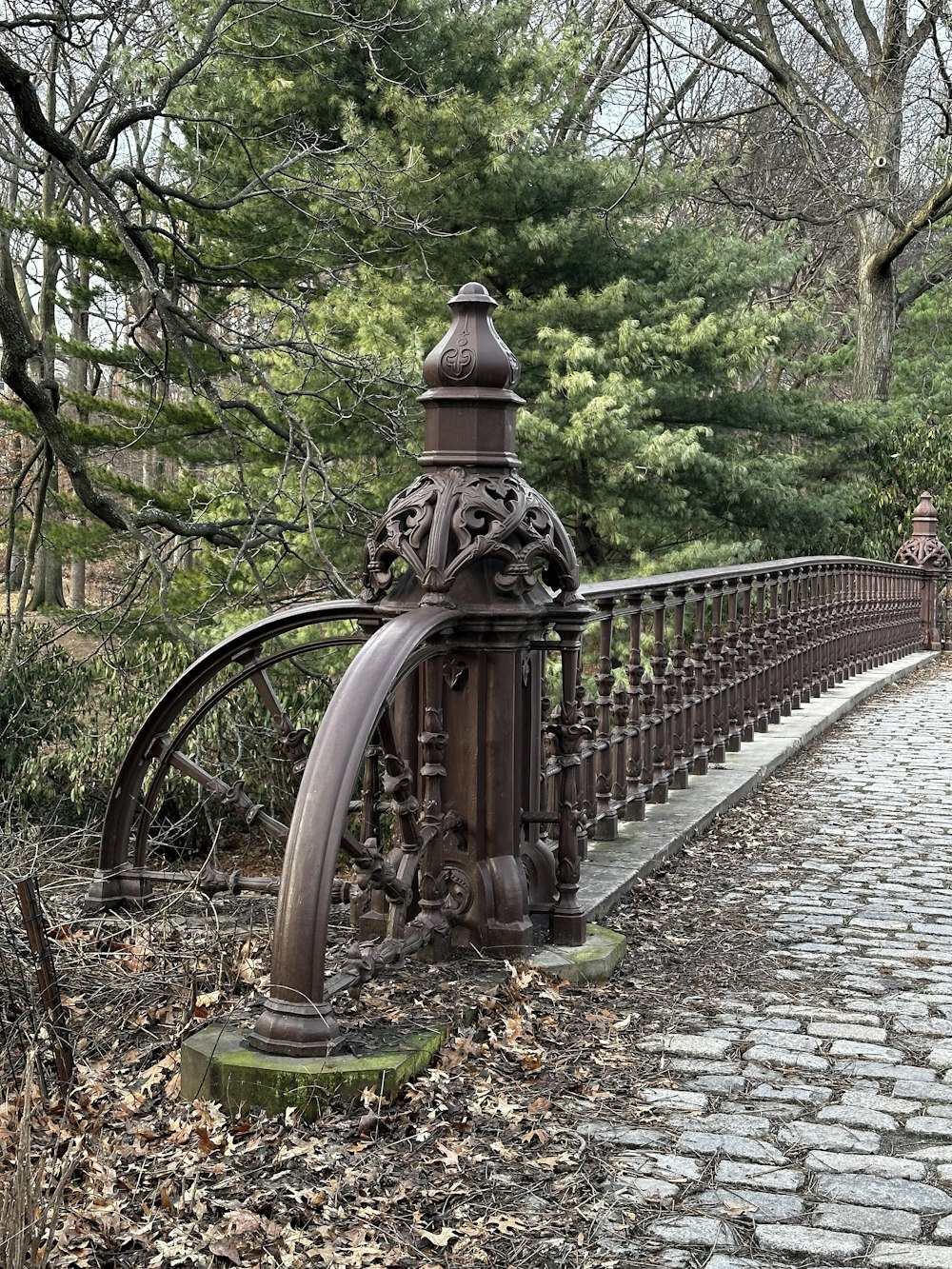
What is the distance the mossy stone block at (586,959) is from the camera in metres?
4.41

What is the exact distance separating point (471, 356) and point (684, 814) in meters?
3.38

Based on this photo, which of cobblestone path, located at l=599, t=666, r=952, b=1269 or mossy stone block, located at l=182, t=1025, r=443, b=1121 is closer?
cobblestone path, located at l=599, t=666, r=952, b=1269

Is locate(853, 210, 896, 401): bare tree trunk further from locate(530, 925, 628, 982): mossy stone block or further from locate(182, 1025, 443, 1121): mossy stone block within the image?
locate(182, 1025, 443, 1121): mossy stone block

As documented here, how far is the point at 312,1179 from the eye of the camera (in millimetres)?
2936

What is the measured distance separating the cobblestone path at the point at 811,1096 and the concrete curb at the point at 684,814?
16.5 inches

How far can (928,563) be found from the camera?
70.6 ft

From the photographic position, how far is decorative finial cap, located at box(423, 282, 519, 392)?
14.5ft

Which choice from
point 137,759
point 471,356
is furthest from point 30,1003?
point 471,356

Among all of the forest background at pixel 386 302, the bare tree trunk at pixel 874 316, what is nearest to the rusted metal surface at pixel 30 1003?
the forest background at pixel 386 302

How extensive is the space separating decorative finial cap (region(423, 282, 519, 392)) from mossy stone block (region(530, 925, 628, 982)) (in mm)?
1825

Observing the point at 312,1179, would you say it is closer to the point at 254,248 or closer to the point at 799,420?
the point at 254,248

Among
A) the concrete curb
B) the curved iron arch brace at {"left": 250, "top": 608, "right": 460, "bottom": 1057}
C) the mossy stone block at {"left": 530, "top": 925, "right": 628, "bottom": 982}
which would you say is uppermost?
the curved iron arch brace at {"left": 250, "top": 608, "right": 460, "bottom": 1057}

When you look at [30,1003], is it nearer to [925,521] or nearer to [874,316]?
[925,521]

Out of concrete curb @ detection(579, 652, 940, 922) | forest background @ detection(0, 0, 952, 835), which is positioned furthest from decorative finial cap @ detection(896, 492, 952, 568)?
concrete curb @ detection(579, 652, 940, 922)
